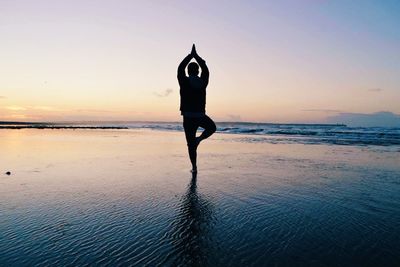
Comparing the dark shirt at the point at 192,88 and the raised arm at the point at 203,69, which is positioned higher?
the raised arm at the point at 203,69

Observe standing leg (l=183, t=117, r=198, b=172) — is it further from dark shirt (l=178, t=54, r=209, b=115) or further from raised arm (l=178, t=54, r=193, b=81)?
raised arm (l=178, t=54, r=193, b=81)

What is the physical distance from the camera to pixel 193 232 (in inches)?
120

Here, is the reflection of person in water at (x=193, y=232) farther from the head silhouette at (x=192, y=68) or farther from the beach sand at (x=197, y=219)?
the head silhouette at (x=192, y=68)

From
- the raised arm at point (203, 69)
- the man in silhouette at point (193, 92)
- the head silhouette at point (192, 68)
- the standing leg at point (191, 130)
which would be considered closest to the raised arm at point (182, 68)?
the man in silhouette at point (193, 92)

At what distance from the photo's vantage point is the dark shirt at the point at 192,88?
20.4ft

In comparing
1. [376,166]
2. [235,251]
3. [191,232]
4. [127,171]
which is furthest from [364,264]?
[376,166]

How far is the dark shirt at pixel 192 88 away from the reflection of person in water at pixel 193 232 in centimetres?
235

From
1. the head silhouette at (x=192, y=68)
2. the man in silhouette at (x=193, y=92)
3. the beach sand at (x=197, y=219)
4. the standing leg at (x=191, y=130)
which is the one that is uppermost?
the head silhouette at (x=192, y=68)

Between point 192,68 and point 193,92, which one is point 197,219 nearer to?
point 193,92

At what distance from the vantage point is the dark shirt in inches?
245

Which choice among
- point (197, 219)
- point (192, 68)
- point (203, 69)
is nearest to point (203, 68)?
point (203, 69)

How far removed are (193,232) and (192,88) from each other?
12.3 ft

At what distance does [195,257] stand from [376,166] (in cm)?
736

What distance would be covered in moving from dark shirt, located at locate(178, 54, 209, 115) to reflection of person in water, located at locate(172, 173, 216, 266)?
235 cm
